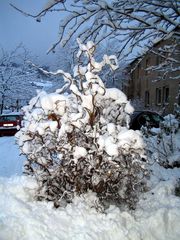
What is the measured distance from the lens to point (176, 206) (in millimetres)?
4859

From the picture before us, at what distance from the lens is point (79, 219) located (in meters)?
4.32

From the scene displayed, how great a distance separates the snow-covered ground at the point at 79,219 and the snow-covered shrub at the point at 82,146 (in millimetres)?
201

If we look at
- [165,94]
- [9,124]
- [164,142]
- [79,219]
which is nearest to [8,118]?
[9,124]

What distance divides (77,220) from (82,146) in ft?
3.27

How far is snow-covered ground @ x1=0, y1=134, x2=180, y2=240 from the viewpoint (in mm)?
3994

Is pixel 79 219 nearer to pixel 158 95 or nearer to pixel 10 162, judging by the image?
pixel 10 162

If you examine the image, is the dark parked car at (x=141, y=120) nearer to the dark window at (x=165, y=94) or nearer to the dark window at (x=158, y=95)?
the dark window at (x=165, y=94)

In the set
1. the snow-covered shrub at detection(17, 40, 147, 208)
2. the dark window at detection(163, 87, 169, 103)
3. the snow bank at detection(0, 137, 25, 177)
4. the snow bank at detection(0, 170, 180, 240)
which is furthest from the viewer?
the dark window at detection(163, 87, 169, 103)

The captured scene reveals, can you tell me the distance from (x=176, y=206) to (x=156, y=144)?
10.1 feet

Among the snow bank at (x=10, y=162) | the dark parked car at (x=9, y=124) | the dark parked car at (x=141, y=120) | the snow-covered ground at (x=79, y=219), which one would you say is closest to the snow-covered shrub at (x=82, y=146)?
the snow-covered ground at (x=79, y=219)

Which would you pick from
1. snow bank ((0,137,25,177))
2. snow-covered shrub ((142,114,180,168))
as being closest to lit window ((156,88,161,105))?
snow bank ((0,137,25,177))

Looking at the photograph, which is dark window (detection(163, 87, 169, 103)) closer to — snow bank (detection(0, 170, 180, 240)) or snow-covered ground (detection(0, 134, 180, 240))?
snow-covered ground (detection(0, 134, 180, 240))

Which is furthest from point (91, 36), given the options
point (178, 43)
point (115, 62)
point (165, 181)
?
point (165, 181)

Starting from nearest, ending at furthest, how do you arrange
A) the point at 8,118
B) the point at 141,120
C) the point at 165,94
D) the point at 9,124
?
the point at 141,120
the point at 9,124
the point at 8,118
the point at 165,94
